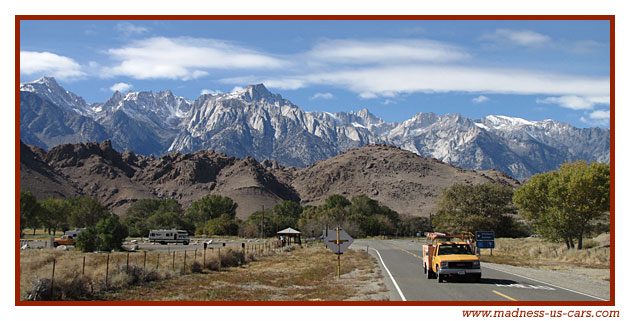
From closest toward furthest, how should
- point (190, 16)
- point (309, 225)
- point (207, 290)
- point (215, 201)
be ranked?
point (190, 16)
point (207, 290)
point (309, 225)
point (215, 201)

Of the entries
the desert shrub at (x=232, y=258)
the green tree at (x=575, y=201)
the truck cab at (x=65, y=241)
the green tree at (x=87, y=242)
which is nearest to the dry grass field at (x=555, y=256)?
the green tree at (x=575, y=201)

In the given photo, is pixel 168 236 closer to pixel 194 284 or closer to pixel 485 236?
pixel 485 236

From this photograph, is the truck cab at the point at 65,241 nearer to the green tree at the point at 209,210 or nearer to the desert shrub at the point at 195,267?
the desert shrub at the point at 195,267

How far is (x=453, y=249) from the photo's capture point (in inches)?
997

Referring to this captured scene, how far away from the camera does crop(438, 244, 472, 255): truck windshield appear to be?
25.1m

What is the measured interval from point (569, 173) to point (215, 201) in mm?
118579

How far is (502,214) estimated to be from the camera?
316 feet

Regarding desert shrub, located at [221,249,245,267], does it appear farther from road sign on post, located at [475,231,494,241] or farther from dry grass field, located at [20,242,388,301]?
road sign on post, located at [475,231,494,241]

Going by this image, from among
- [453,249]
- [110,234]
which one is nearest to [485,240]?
[453,249]

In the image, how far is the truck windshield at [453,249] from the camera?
82.5 feet

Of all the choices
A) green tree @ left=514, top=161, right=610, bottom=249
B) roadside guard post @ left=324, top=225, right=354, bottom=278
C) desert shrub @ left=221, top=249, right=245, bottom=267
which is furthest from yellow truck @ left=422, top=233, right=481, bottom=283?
green tree @ left=514, top=161, right=610, bottom=249

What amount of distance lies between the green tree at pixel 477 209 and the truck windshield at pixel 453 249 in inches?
2584
